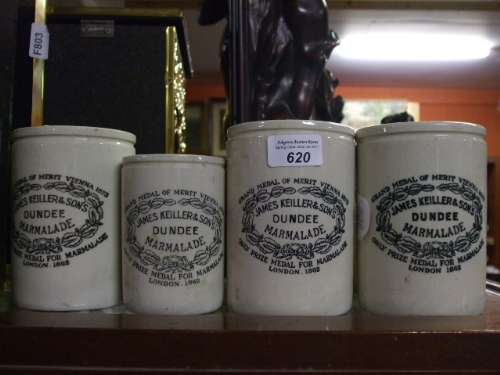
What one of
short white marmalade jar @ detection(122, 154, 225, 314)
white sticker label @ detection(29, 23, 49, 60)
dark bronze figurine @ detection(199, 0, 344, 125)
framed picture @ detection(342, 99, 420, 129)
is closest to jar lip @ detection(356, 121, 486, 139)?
short white marmalade jar @ detection(122, 154, 225, 314)

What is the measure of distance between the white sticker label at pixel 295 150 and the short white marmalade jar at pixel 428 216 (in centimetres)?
7

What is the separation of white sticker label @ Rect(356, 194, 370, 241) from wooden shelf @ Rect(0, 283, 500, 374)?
12cm

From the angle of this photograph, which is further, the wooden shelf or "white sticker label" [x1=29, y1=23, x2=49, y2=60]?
"white sticker label" [x1=29, y1=23, x2=49, y2=60]

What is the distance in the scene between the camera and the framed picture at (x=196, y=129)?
3.79 m

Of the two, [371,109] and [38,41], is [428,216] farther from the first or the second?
[371,109]

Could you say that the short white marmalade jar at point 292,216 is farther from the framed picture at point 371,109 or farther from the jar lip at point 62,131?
the framed picture at point 371,109

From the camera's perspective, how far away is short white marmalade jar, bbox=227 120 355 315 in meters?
0.55

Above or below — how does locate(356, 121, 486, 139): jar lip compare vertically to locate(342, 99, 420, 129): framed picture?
below

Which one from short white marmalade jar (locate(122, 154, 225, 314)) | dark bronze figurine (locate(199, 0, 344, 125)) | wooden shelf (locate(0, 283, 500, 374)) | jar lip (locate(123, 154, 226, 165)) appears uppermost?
dark bronze figurine (locate(199, 0, 344, 125))

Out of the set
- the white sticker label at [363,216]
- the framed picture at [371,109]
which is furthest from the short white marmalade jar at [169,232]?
the framed picture at [371,109]

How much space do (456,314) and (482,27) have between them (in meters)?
2.77

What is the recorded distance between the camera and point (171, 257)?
561mm

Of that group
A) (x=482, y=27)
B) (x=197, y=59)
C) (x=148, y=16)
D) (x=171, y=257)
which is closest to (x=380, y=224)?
(x=171, y=257)

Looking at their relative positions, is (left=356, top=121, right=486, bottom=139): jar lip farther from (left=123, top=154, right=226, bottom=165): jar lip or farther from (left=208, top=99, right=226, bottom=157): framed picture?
(left=208, top=99, right=226, bottom=157): framed picture
